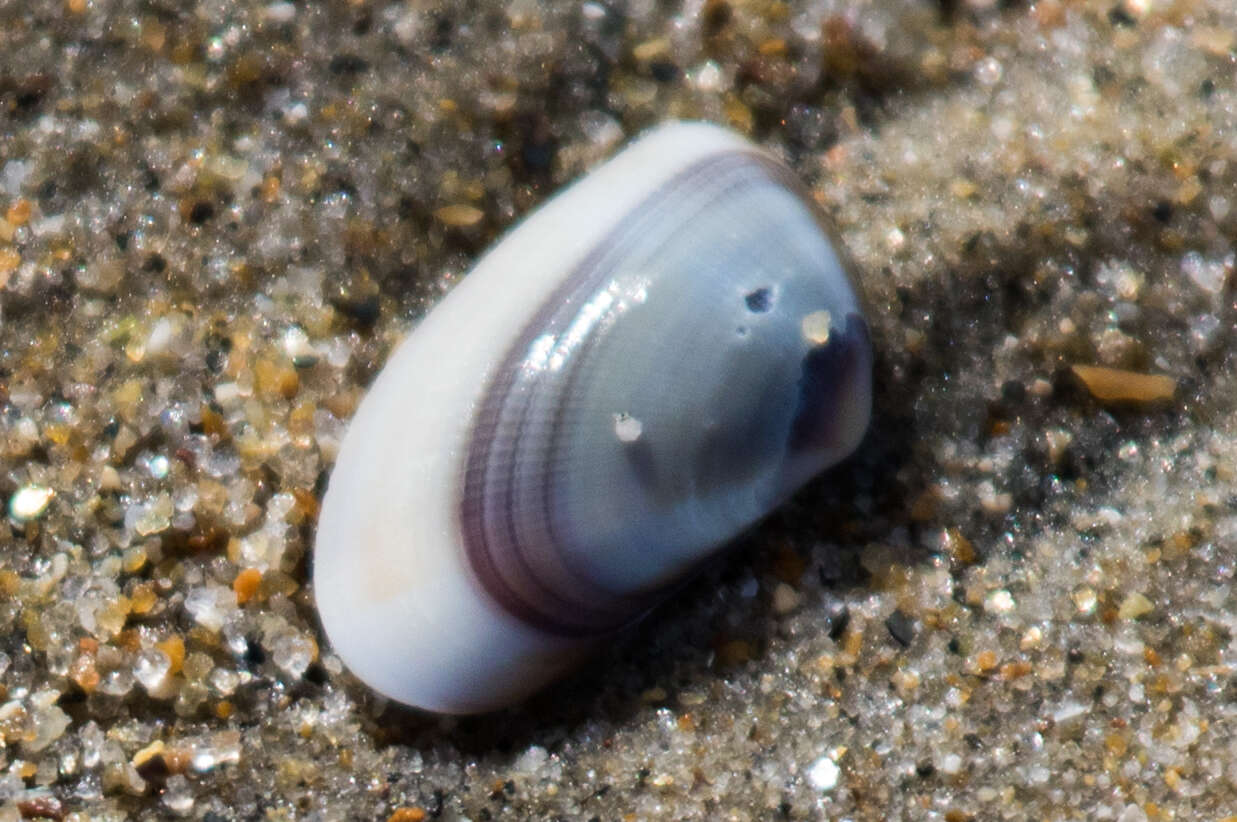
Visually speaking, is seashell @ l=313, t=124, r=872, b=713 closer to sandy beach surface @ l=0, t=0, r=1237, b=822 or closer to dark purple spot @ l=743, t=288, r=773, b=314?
Answer: dark purple spot @ l=743, t=288, r=773, b=314

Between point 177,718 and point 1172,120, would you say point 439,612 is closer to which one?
point 177,718

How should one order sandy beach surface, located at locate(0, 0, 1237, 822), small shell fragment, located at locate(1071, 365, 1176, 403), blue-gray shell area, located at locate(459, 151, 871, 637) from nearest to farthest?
blue-gray shell area, located at locate(459, 151, 871, 637) < sandy beach surface, located at locate(0, 0, 1237, 822) < small shell fragment, located at locate(1071, 365, 1176, 403)

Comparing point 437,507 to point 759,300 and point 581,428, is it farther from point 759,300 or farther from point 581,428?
point 759,300

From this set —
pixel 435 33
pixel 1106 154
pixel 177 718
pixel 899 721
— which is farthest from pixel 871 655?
pixel 435 33

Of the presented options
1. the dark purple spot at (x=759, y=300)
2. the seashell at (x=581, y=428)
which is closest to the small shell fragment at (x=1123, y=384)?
the seashell at (x=581, y=428)

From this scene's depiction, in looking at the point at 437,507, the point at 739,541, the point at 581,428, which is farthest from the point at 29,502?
the point at 739,541

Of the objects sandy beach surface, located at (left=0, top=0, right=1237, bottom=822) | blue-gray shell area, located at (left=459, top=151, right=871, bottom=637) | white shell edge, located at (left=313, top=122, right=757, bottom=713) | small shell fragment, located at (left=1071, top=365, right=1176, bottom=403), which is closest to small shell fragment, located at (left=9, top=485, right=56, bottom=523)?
sandy beach surface, located at (left=0, top=0, right=1237, bottom=822)

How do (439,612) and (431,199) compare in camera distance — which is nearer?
(439,612)

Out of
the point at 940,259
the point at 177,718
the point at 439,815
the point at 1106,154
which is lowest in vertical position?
the point at 439,815
